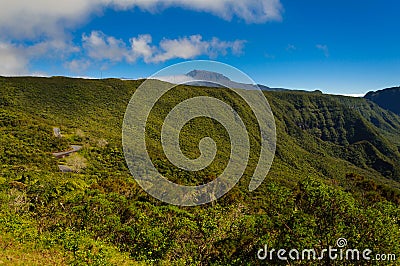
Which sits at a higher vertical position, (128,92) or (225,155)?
(128,92)

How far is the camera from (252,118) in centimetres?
18438

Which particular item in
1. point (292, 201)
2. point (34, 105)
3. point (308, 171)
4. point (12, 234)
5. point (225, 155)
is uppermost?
point (34, 105)

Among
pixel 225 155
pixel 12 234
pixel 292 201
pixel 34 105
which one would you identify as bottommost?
pixel 225 155

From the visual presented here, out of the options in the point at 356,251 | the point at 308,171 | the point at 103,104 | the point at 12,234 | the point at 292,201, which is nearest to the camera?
the point at 356,251

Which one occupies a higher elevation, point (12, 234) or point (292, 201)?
point (292, 201)

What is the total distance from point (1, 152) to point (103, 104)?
80912 mm

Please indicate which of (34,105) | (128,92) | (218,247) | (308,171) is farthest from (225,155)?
(218,247)

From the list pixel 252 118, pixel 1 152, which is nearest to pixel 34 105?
pixel 1 152

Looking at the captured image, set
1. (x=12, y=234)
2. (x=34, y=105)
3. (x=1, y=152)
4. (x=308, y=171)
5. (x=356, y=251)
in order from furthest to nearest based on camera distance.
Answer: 1. (x=308, y=171)
2. (x=34, y=105)
3. (x=1, y=152)
4. (x=12, y=234)
5. (x=356, y=251)

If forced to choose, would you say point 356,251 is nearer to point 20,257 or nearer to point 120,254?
point 120,254

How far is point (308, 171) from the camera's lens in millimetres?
155750

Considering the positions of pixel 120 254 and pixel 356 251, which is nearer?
pixel 356 251

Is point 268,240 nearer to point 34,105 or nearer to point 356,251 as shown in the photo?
point 356,251

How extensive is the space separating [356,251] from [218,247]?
641 cm
